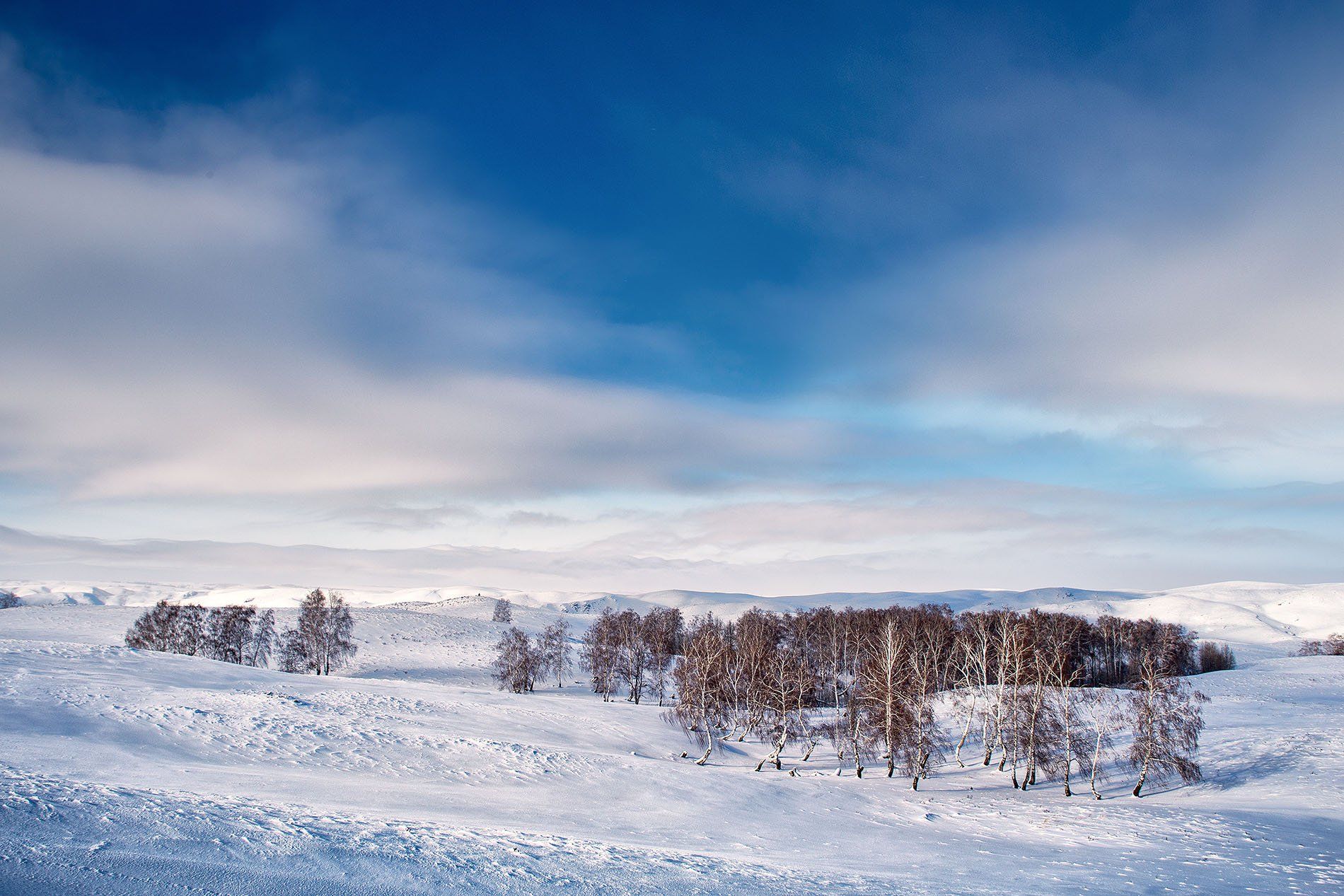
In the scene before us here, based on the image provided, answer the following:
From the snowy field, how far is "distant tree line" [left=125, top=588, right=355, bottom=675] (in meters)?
38.3

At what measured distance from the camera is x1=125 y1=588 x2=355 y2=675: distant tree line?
94000 millimetres

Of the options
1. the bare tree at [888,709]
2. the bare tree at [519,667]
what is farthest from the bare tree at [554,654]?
the bare tree at [888,709]

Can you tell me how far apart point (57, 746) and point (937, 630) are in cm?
7693

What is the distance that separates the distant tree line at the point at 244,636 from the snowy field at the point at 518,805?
38258mm

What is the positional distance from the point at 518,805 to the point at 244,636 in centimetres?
9177

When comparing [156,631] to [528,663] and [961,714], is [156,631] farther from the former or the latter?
[961,714]

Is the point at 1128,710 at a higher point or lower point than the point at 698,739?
higher

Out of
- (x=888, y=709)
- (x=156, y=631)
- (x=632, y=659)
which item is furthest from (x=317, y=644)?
(x=888, y=709)

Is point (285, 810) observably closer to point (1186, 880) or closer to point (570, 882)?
point (570, 882)

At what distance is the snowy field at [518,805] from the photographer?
13.1 meters

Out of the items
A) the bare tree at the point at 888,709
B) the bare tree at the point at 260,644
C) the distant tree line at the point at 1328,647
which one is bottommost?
the bare tree at the point at 260,644

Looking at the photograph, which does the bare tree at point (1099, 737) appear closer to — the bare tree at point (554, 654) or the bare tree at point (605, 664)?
the bare tree at point (605, 664)

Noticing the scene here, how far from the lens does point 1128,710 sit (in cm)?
4128

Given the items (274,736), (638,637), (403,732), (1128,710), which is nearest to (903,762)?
(1128,710)
